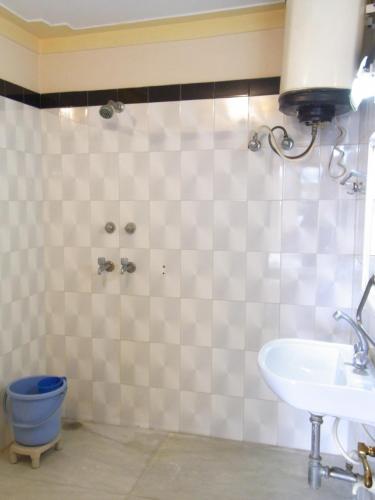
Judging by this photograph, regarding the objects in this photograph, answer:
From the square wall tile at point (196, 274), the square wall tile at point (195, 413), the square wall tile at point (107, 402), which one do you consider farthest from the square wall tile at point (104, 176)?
the square wall tile at point (195, 413)

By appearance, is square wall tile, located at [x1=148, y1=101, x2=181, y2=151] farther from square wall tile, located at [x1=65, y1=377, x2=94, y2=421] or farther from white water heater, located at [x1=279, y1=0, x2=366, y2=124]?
square wall tile, located at [x1=65, y1=377, x2=94, y2=421]

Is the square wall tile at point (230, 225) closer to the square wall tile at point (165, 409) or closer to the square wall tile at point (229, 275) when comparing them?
the square wall tile at point (229, 275)

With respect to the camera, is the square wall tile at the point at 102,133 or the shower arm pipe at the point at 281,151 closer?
the shower arm pipe at the point at 281,151

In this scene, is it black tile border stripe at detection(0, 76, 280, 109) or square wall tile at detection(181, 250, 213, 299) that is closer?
black tile border stripe at detection(0, 76, 280, 109)

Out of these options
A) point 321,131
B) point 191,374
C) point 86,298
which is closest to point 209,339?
point 191,374

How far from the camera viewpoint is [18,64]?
2.50m

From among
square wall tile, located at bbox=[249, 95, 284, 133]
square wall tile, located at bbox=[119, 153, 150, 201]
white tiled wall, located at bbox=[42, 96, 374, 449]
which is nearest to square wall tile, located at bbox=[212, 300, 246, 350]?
white tiled wall, located at bbox=[42, 96, 374, 449]

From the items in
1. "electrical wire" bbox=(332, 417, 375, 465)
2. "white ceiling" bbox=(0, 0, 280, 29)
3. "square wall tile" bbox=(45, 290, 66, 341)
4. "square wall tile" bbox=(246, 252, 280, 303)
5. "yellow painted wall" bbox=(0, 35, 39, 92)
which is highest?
"white ceiling" bbox=(0, 0, 280, 29)

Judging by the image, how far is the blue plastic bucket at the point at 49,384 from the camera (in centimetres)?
242

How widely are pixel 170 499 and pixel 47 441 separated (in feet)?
2.43

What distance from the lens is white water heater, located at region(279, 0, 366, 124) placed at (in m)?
1.85

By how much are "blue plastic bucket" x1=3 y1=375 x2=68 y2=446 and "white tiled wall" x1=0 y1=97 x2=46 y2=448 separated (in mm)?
166

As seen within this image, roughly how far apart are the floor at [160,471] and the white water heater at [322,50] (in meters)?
1.80

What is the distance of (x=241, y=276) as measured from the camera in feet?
8.05
